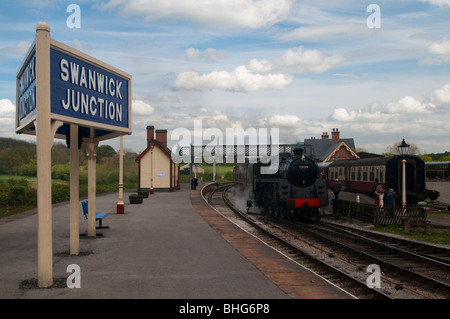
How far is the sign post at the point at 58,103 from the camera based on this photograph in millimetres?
7664

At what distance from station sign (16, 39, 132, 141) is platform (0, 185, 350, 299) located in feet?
10.1

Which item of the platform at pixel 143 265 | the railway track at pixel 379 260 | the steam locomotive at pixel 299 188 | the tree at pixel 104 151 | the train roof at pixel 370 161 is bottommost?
the railway track at pixel 379 260

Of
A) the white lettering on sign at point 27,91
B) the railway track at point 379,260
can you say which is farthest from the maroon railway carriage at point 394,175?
the white lettering on sign at point 27,91

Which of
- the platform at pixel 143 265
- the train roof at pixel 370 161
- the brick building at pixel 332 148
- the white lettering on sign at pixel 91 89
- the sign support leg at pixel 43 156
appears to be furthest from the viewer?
the brick building at pixel 332 148

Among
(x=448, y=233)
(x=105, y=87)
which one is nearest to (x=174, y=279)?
(x=105, y=87)

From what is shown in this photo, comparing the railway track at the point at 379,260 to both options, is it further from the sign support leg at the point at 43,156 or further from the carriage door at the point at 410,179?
the carriage door at the point at 410,179

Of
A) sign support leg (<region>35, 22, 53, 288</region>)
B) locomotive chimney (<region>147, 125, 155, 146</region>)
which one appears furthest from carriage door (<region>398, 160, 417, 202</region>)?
locomotive chimney (<region>147, 125, 155, 146</region>)

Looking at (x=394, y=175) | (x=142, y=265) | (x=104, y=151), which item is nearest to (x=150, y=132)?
(x=394, y=175)

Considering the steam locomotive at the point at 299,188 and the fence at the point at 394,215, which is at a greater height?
the steam locomotive at the point at 299,188

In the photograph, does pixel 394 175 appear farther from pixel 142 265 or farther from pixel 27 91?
pixel 27 91

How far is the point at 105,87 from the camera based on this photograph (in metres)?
10.1

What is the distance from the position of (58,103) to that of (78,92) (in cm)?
78

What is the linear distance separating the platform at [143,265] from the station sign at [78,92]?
121 inches
